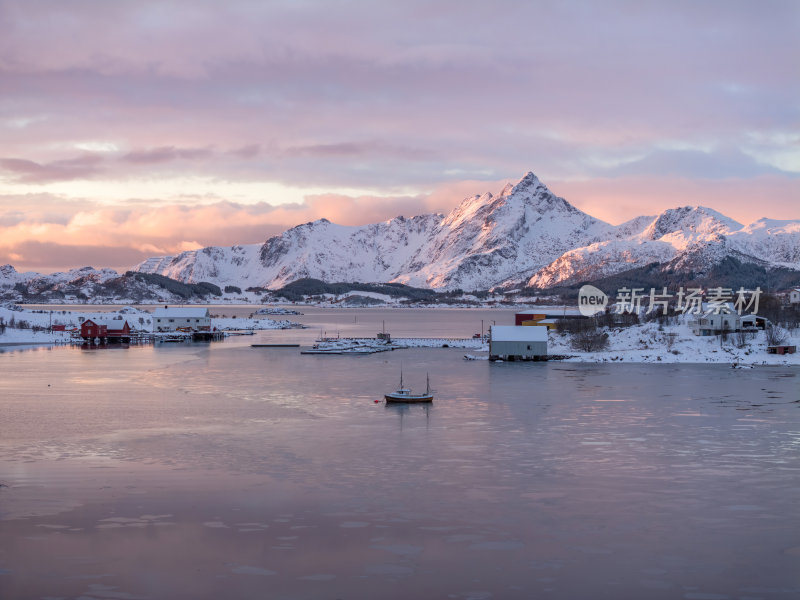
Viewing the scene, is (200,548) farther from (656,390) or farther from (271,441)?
(656,390)

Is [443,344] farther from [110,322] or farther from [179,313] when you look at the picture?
[179,313]

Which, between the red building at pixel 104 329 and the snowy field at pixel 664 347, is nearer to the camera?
the snowy field at pixel 664 347

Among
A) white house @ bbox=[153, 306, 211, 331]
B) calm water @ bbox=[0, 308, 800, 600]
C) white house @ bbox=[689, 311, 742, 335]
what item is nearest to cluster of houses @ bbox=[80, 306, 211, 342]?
white house @ bbox=[153, 306, 211, 331]

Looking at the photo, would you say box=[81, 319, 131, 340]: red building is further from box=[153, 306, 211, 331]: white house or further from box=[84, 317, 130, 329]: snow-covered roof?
box=[153, 306, 211, 331]: white house

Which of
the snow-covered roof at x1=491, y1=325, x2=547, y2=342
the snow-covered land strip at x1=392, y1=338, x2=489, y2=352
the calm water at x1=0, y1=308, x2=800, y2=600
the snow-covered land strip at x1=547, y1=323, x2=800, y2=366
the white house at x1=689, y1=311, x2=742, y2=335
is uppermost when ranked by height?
the white house at x1=689, y1=311, x2=742, y2=335

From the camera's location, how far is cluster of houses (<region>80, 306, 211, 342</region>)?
374 ft

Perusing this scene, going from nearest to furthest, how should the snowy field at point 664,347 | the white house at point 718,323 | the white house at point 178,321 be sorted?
1. the snowy field at point 664,347
2. the white house at point 718,323
3. the white house at point 178,321

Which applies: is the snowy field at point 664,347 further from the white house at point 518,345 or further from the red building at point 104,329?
the red building at point 104,329

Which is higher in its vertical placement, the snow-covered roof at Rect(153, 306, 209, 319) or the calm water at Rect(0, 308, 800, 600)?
the snow-covered roof at Rect(153, 306, 209, 319)

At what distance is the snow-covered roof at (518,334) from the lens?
8144cm

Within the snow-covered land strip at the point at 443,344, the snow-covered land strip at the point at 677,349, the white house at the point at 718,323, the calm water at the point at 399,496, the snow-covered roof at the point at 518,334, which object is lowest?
the calm water at the point at 399,496

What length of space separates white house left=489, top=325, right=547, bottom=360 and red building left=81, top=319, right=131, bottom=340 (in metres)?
60.1

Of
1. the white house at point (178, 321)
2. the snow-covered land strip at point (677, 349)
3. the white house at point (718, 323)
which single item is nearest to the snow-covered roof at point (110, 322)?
the white house at point (178, 321)

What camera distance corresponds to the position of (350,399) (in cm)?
4944
